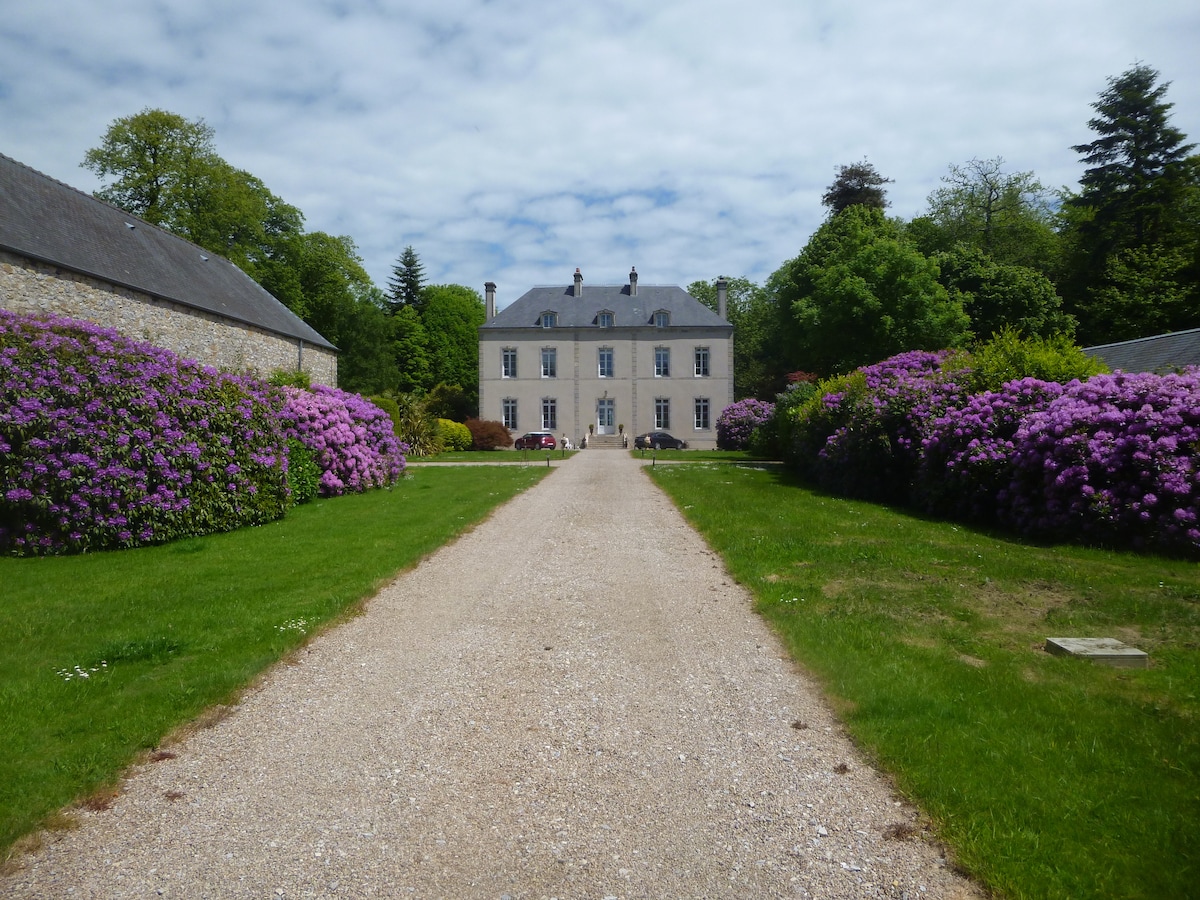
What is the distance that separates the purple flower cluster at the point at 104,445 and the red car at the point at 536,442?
30.1 m

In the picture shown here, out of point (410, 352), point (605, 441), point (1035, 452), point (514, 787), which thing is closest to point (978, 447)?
point (1035, 452)

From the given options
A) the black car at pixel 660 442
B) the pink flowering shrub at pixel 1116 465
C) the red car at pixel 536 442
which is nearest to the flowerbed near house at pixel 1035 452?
the pink flowering shrub at pixel 1116 465

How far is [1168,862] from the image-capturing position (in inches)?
113

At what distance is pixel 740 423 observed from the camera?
37.9 m

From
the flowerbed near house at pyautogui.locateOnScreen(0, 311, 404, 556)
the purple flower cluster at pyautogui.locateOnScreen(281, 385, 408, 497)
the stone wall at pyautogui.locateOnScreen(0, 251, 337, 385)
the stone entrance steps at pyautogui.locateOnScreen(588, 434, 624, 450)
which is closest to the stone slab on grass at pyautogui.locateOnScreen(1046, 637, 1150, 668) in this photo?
the flowerbed near house at pyautogui.locateOnScreen(0, 311, 404, 556)

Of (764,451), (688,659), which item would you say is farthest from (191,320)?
(688,659)

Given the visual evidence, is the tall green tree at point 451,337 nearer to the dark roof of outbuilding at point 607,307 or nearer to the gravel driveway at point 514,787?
the dark roof of outbuilding at point 607,307

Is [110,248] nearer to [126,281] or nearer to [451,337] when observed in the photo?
[126,281]

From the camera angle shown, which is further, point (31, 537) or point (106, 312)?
point (106, 312)

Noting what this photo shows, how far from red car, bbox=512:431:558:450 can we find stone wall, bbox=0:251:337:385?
13121mm

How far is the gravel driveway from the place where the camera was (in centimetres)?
284

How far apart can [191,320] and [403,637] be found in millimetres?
20444

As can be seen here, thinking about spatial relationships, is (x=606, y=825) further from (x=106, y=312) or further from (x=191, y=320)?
(x=191, y=320)

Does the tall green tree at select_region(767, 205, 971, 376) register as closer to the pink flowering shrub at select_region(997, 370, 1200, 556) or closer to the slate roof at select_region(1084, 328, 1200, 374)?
the slate roof at select_region(1084, 328, 1200, 374)
